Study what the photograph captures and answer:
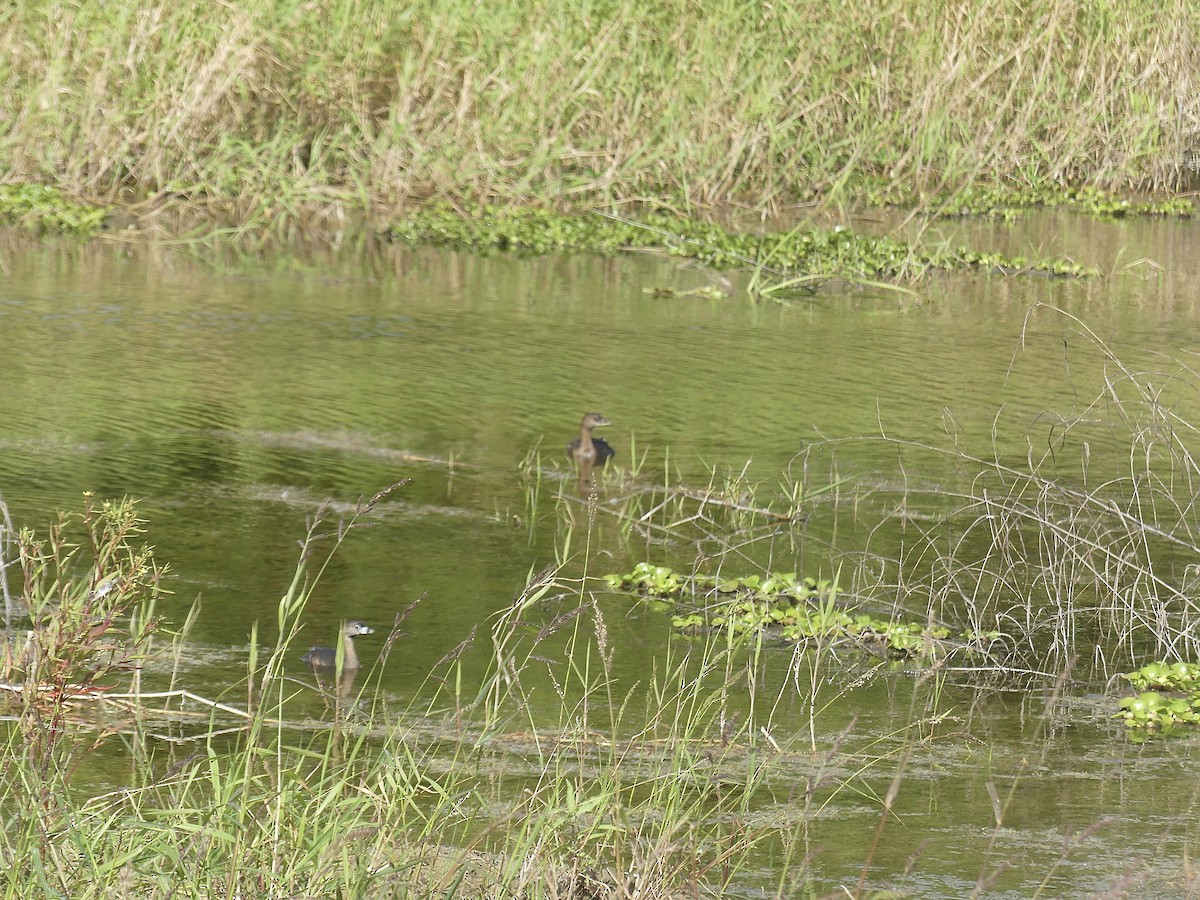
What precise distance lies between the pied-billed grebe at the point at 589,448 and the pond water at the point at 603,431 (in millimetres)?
129

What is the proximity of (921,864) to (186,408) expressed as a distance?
4.80m

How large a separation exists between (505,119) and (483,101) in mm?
238

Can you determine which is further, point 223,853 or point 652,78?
point 652,78

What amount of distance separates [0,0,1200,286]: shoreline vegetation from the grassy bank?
20 millimetres

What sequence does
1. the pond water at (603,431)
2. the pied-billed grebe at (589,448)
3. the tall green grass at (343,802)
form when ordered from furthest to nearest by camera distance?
the pied-billed grebe at (589,448) → the pond water at (603,431) → the tall green grass at (343,802)

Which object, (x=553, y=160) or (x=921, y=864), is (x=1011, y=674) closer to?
(x=921, y=864)

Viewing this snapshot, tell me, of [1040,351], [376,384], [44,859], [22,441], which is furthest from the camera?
[1040,351]

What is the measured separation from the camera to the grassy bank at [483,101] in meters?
12.6

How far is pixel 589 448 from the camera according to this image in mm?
7242

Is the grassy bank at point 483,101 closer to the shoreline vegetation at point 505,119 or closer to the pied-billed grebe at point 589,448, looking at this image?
the shoreline vegetation at point 505,119

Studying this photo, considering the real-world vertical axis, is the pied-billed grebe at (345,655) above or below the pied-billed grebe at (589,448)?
below

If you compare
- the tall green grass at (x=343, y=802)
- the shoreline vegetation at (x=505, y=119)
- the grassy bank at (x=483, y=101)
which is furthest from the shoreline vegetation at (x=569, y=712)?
the grassy bank at (x=483, y=101)

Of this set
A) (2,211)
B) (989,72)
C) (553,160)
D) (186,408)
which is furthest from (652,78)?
(186,408)

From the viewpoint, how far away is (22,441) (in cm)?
729
